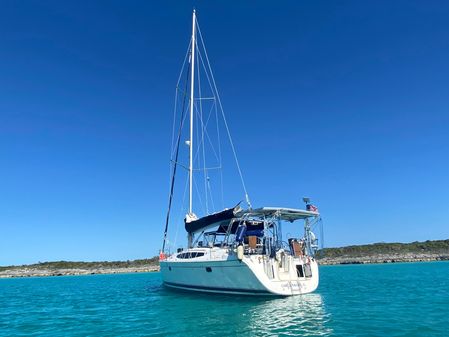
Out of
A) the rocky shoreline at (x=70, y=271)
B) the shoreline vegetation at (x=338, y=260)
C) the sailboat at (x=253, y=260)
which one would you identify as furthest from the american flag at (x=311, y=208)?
the rocky shoreline at (x=70, y=271)

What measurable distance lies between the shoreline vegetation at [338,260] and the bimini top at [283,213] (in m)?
66.9

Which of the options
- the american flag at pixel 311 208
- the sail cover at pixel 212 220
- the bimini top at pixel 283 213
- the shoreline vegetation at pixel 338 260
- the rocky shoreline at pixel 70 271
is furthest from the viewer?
the rocky shoreline at pixel 70 271

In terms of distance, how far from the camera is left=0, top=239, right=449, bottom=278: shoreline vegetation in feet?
287

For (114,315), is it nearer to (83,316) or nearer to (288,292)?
(83,316)

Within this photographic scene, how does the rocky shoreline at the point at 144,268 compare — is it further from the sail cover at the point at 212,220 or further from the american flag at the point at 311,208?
the american flag at the point at 311,208

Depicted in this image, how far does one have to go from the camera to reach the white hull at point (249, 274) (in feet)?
63.4

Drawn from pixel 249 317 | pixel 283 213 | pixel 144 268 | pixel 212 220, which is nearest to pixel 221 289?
pixel 212 220

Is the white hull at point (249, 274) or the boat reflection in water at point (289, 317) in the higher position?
the white hull at point (249, 274)

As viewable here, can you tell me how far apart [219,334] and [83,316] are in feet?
30.2

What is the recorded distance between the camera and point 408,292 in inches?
862

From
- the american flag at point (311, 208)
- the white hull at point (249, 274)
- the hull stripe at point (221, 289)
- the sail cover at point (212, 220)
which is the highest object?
the american flag at point (311, 208)

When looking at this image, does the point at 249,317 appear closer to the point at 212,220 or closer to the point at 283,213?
Result: the point at 283,213

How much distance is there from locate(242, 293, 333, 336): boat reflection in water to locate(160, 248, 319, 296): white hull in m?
0.93

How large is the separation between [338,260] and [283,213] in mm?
79030
